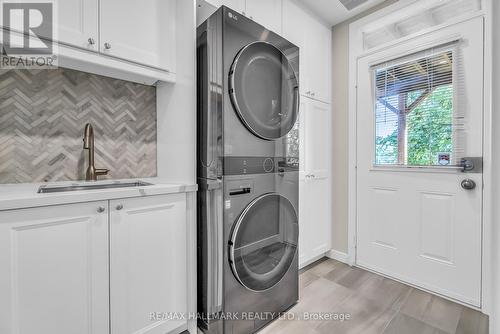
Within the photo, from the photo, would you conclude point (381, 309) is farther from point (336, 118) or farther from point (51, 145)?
point (51, 145)

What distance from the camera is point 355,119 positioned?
7.83 ft

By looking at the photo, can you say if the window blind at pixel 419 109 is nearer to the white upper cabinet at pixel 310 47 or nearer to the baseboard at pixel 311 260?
the white upper cabinet at pixel 310 47

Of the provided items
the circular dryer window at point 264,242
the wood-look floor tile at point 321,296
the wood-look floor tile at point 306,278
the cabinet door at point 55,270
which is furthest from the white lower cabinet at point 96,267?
the wood-look floor tile at point 306,278

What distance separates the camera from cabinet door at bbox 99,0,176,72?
1.20m

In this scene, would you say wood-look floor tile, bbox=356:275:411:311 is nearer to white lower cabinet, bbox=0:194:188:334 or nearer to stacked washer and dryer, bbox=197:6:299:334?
stacked washer and dryer, bbox=197:6:299:334

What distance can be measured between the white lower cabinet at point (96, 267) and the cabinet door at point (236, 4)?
127cm

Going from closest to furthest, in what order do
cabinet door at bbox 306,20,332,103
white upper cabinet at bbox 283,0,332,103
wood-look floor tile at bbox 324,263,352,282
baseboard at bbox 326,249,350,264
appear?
white upper cabinet at bbox 283,0,332,103 → wood-look floor tile at bbox 324,263,352,282 → cabinet door at bbox 306,20,332,103 → baseboard at bbox 326,249,350,264

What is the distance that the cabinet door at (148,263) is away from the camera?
1.14 m

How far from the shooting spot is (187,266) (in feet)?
4.57

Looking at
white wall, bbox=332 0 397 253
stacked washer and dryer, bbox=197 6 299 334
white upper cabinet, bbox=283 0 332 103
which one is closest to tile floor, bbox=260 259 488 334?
stacked washer and dryer, bbox=197 6 299 334

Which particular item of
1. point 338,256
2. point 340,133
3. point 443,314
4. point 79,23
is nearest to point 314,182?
point 340,133

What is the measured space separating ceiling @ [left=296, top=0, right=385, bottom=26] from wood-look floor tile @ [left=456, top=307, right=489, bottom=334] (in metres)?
2.63

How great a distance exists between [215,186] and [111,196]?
0.50 metres

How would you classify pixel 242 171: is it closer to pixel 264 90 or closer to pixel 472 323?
pixel 264 90
